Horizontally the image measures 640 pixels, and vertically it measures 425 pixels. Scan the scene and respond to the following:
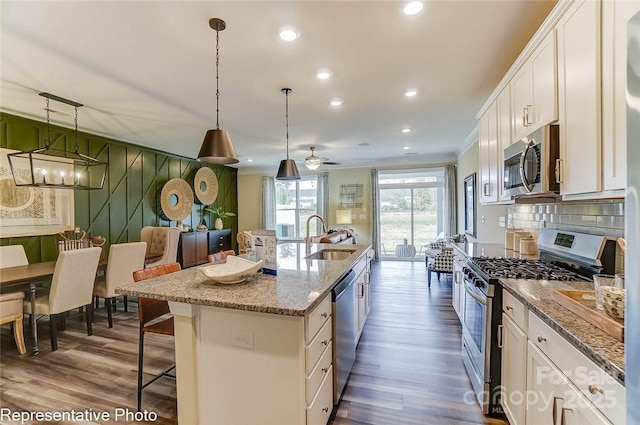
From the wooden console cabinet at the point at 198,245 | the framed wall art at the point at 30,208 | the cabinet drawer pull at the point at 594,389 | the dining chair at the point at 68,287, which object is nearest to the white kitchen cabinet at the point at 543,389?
the cabinet drawer pull at the point at 594,389

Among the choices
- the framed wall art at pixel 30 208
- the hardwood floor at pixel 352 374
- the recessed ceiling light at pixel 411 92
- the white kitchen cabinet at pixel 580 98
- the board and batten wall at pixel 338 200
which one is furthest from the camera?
the board and batten wall at pixel 338 200

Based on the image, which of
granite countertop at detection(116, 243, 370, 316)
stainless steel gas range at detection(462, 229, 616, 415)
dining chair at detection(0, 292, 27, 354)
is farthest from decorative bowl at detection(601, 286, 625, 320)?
dining chair at detection(0, 292, 27, 354)

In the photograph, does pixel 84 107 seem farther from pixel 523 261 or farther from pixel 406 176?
pixel 406 176

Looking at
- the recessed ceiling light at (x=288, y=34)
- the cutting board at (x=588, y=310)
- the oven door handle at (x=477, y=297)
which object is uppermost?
the recessed ceiling light at (x=288, y=34)

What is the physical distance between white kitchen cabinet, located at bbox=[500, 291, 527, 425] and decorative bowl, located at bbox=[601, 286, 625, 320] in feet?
1.49

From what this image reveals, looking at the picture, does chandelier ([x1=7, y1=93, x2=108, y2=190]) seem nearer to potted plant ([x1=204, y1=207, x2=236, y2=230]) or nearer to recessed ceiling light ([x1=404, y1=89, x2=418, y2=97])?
potted plant ([x1=204, y1=207, x2=236, y2=230])

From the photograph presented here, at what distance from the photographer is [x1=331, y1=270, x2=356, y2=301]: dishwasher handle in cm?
198

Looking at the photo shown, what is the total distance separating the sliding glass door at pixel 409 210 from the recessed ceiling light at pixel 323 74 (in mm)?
5220

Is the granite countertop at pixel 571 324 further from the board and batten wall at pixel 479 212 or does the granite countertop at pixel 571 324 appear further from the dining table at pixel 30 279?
the dining table at pixel 30 279

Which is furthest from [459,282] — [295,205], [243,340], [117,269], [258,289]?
[295,205]

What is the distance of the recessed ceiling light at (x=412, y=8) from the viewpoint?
179 cm

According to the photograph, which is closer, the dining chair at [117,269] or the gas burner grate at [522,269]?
the gas burner grate at [522,269]

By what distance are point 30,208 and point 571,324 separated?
18.8 feet

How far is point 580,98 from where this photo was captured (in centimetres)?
146
